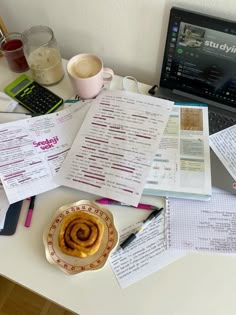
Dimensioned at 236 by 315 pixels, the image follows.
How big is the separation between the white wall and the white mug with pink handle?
90mm

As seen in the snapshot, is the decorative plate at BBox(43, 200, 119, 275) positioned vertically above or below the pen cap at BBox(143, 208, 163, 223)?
below

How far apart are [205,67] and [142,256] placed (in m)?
0.45

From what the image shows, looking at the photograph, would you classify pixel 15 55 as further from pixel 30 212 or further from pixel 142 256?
pixel 142 256

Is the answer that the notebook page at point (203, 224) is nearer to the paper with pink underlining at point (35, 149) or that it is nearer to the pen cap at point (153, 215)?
the pen cap at point (153, 215)

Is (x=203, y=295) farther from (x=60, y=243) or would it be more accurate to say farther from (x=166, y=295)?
(x=60, y=243)

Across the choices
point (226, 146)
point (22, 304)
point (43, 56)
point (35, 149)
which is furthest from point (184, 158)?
point (22, 304)

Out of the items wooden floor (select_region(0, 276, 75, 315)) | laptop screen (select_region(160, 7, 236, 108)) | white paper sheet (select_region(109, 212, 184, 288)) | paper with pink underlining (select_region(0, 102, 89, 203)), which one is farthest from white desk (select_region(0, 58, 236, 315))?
wooden floor (select_region(0, 276, 75, 315))

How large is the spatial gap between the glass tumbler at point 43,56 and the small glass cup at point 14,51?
4 cm

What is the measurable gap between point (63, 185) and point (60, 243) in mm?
133

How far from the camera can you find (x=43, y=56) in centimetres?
84

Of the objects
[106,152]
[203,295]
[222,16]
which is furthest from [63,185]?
[222,16]

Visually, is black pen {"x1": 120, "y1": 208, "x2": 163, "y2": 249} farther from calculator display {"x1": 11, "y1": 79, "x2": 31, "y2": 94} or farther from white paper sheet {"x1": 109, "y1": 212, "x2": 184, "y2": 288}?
calculator display {"x1": 11, "y1": 79, "x2": 31, "y2": 94}

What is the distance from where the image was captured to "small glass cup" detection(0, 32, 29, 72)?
87cm

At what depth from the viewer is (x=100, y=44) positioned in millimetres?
871
